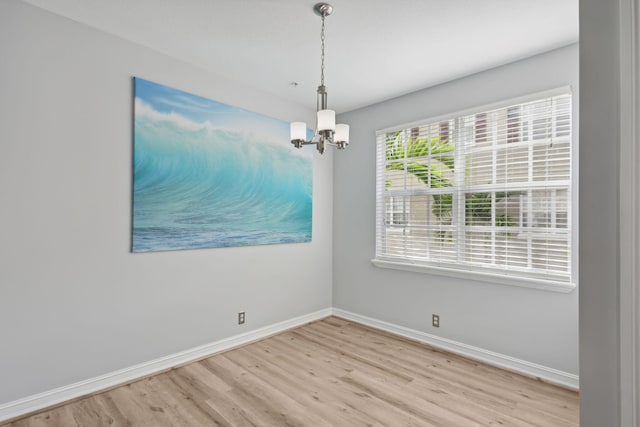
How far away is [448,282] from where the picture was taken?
3.29 meters

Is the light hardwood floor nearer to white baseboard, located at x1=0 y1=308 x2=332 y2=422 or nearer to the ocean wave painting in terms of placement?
white baseboard, located at x1=0 y1=308 x2=332 y2=422

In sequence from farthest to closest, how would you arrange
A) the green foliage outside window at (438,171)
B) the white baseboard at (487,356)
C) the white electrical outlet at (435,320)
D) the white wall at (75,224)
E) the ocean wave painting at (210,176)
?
the white electrical outlet at (435,320) < the green foliage outside window at (438,171) < the ocean wave painting at (210,176) < the white baseboard at (487,356) < the white wall at (75,224)

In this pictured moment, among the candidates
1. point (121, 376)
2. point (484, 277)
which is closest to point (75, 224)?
point (121, 376)

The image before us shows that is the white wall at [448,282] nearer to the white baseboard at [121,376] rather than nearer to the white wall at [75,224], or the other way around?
the white baseboard at [121,376]

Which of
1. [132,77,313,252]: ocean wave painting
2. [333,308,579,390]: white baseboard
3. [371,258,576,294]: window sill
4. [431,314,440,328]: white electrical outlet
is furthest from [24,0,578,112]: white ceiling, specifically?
[333,308,579,390]: white baseboard

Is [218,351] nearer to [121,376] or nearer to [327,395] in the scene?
[121,376]

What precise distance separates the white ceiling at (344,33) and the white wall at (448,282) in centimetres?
20

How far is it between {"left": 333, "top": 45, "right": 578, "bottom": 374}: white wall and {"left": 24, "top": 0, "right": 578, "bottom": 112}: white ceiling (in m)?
0.20

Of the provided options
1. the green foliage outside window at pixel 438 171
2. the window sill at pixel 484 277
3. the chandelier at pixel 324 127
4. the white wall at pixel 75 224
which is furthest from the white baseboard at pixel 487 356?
the chandelier at pixel 324 127

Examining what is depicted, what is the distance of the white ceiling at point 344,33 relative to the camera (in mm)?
2174

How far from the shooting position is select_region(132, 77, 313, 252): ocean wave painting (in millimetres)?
2740

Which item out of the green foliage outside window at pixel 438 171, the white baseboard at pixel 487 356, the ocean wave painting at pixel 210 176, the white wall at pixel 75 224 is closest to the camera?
the white wall at pixel 75 224

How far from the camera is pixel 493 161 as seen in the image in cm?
301

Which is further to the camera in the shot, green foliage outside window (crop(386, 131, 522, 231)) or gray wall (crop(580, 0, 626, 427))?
green foliage outside window (crop(386, 131, 522, 231))
